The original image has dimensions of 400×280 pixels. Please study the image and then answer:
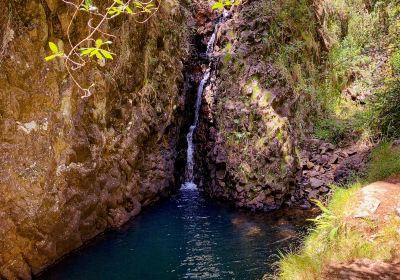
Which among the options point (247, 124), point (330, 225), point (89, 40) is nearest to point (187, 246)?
point (330, 225)

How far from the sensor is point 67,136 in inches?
311

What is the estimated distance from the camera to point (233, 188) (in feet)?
36.9

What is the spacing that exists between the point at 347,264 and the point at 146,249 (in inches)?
180

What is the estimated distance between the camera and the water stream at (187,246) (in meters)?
7.40

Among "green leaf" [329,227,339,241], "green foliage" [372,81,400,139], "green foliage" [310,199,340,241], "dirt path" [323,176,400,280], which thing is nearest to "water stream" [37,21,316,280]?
"green foliage" [310,199,340,241]

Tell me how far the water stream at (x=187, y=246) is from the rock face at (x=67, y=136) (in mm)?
536

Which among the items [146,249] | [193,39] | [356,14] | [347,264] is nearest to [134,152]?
[146,249]

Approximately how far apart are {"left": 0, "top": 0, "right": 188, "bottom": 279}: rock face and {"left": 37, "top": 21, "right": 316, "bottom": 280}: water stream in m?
0.54

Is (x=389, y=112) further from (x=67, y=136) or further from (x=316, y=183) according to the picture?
(x=67, y=136)

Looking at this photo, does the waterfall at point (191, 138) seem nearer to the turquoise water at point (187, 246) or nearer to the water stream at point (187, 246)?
the water stream at point (187, 246)

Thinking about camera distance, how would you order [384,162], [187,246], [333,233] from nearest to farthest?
[333,233] < [187,246] < [384,162]

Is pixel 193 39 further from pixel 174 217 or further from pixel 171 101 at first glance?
pixel 174 217

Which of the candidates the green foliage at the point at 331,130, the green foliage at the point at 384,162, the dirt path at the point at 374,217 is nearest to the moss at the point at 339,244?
the dirt path at the point at 374,217

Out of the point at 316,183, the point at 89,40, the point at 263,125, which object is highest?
the point at 89,40
